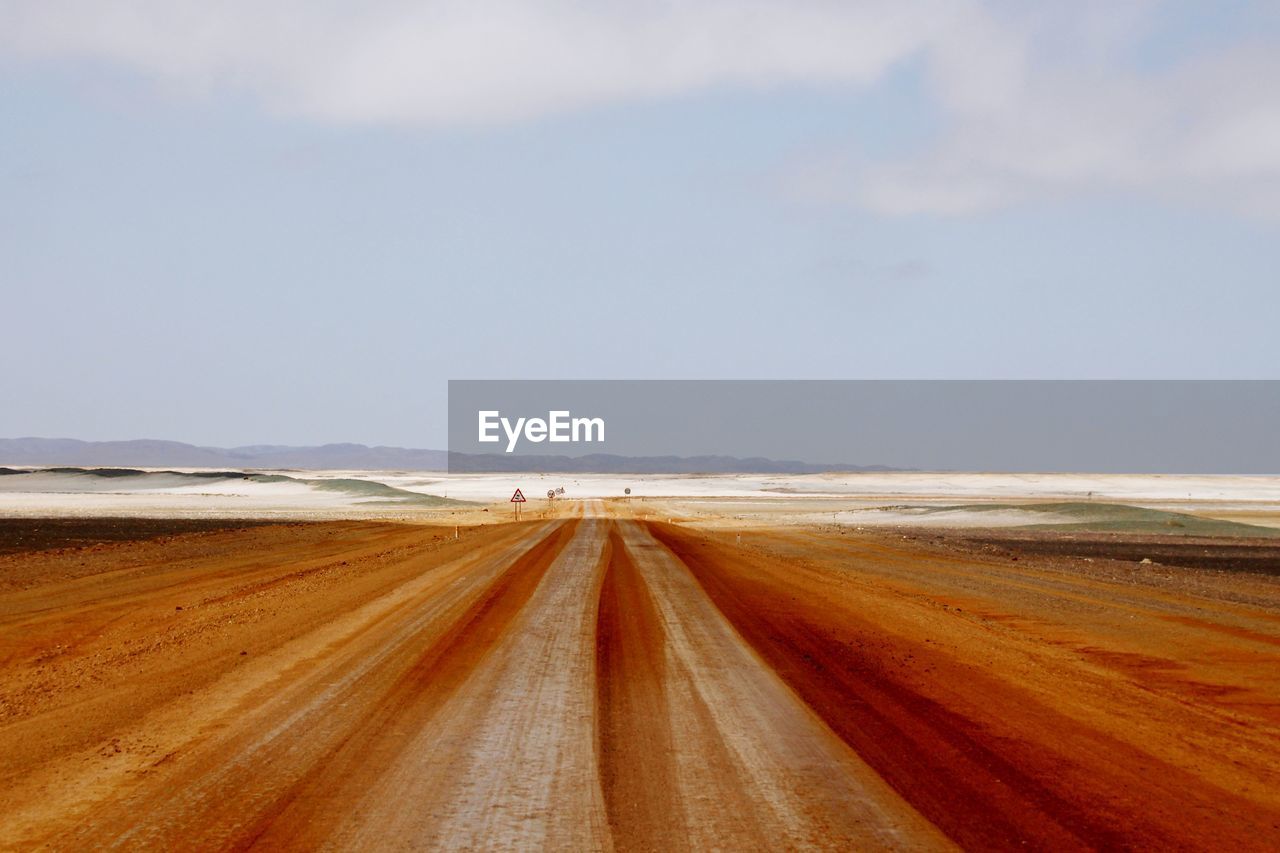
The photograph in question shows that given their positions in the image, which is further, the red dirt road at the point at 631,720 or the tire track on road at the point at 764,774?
the red dirt road at the point at 631,720

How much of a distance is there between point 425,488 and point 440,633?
110847 millimetres

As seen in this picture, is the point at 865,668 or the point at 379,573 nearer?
the point at 865,668

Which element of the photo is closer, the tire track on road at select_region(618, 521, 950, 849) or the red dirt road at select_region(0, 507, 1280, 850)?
the tire track on road at select_region(618, 521, 950, 849)

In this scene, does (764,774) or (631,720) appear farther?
(631,720)

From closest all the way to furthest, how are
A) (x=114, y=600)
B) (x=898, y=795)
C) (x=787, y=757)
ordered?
1. (x=898, y=795)
2. (x=787, y=757)
3. (x=114, y=600)

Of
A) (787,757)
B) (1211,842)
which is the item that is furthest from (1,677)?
(1211,842)

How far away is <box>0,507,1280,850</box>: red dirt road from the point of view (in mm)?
6074

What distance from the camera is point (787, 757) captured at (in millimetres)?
7453

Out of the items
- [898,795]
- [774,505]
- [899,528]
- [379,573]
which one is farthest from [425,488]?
[898,795]

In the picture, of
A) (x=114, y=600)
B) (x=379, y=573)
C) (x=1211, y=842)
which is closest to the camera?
(x=1211, y=842)

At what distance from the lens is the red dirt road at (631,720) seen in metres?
6.07

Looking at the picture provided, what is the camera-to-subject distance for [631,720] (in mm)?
8641

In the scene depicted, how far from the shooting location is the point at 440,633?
523 inches

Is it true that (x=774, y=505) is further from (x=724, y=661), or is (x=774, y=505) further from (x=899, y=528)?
(x=724, y=661)
